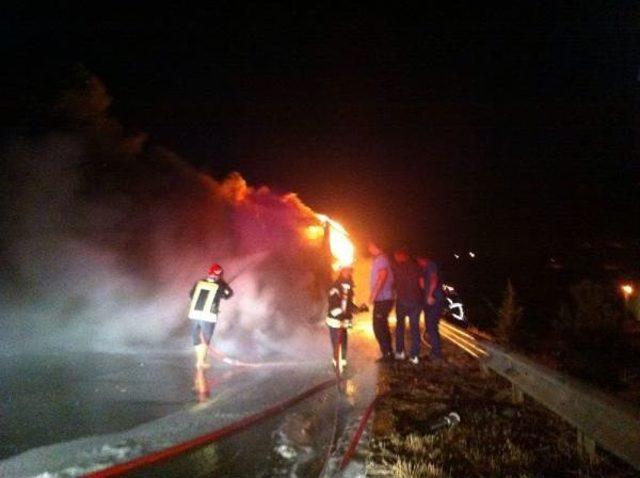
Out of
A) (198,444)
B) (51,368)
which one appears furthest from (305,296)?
(198,444)

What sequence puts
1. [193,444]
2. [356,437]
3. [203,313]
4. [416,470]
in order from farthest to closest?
[203,313] < [356,437] < [193,444] < [416,470]

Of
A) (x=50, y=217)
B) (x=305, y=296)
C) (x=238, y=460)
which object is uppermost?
(x=50, y=217)

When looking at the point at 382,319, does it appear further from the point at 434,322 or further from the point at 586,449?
the point at 586,449

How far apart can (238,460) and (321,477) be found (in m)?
1.00

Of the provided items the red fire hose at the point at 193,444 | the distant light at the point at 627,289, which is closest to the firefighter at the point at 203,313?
the red fire hose at the point at 193,444

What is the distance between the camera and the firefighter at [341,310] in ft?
31.8

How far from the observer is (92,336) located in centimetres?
1412

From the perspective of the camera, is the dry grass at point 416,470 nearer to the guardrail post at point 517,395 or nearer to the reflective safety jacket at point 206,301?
the guardrail post at point 517,395

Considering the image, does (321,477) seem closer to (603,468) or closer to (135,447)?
(135,447)

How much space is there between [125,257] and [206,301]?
6.79 meters

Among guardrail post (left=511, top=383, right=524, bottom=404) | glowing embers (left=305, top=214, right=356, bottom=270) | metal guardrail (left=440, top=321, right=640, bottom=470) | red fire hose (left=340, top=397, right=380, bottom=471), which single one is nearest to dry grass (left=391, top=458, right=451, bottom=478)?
red fire hose (left=340, top=397, right=380, bottom=471)

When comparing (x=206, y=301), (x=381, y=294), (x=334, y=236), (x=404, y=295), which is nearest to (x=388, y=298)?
(x=381, y=294)

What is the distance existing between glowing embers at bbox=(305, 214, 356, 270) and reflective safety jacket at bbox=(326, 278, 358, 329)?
8085 mm

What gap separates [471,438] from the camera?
5602 mm
